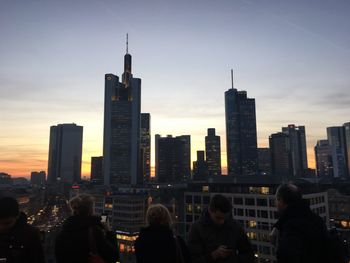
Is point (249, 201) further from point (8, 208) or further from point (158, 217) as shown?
point (8, 208)

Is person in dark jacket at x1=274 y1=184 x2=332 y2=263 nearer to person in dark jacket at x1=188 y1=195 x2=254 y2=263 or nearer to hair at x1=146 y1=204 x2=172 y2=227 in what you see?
person in dark jacket at x1=188 y1=195 x2=254 y2=263

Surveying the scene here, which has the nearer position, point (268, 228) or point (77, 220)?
point (77, 220)

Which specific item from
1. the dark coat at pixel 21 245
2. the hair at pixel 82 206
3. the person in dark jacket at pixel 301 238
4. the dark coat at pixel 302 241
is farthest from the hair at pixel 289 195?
the dark coat at pixel 21 245

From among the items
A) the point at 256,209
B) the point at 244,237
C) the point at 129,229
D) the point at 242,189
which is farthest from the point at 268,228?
the point at 244,237

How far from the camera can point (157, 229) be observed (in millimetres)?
5793

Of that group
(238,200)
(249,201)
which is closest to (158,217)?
(249,201)

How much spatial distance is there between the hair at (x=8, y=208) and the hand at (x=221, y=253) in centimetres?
373

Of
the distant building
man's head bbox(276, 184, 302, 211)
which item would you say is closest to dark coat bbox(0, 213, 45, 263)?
man's head bbox(276, 184, 302, 211)

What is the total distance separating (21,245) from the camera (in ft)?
17.3

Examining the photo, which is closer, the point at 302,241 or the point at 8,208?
the point at 302,241

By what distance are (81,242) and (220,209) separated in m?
2.74

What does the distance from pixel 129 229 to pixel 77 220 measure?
108 metres

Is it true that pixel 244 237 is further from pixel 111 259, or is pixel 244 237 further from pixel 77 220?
pixel 77 220

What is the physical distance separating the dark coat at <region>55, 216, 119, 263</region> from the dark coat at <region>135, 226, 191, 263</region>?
0.54 meters
